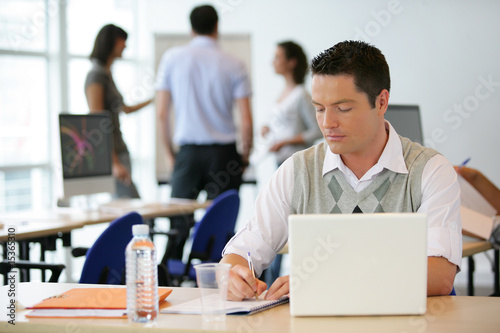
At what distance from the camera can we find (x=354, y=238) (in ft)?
4.24

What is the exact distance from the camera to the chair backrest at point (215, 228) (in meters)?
3.33

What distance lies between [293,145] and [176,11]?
237 cm

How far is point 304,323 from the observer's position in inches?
51.4

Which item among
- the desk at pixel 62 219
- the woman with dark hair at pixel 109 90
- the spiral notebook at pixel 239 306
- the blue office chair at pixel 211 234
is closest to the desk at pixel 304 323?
the spiral notebook at pixel 239 306

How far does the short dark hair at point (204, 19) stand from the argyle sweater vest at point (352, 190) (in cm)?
258

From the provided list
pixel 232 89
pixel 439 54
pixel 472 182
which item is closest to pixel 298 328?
pixel 472 182

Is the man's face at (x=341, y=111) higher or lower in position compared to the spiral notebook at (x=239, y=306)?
higher

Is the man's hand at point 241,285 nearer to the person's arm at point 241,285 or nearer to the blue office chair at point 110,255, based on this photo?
the person's arm at point 241,285

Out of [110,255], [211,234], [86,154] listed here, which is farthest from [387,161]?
[86,154]

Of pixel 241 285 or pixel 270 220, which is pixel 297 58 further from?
pixel 241 285

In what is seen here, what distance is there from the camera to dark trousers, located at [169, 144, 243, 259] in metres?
4.23

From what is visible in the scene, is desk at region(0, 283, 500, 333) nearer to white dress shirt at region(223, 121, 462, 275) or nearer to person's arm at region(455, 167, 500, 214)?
white dress shirt at region(223, 121, 462, 275)

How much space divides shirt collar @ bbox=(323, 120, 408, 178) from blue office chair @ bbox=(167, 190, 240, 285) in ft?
5.07

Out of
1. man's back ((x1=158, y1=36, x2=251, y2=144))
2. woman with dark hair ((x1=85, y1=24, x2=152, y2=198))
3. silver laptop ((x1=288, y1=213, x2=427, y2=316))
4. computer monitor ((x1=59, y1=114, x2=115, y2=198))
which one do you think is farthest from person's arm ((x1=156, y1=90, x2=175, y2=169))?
silver laptop ((x1=288, y1=213, x2=427, y2=316))
